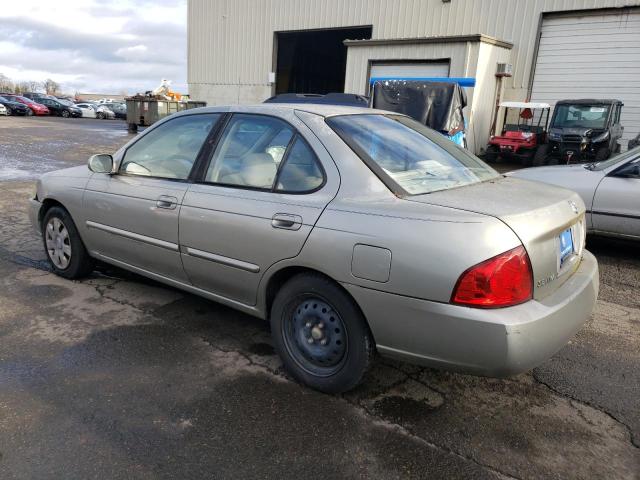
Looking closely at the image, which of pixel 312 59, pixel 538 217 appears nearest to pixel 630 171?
pixel 538 217

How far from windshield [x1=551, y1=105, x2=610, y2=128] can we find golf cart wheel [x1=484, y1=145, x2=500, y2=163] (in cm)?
165

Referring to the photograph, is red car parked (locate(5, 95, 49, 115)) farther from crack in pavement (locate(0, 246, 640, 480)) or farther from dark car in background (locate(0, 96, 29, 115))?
crack in pavement (locate(0, 246, 640, 480))

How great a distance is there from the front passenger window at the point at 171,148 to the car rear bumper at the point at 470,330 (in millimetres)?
1664

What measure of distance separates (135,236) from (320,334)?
1.74 metres

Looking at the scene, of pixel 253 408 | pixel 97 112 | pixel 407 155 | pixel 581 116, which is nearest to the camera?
pixel 253 408

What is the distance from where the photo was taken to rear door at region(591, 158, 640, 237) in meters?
5.43

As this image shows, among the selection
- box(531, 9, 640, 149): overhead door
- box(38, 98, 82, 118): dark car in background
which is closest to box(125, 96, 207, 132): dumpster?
box(531, 9, 640, 149): overhead door

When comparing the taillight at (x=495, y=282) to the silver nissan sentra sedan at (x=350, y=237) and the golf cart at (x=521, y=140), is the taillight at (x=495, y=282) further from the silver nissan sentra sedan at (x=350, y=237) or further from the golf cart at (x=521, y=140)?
the golf cart at (x=521, y=140)

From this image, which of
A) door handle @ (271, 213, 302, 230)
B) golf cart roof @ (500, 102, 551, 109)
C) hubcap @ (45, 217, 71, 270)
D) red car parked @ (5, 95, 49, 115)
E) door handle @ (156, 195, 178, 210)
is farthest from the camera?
red car parked @ (5, 95, 49, 115)

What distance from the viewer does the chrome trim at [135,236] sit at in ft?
11.7

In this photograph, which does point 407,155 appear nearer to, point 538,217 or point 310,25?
point 538,217

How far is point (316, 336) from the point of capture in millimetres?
2908

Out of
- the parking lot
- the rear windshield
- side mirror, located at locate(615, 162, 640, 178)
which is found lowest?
the parking lot

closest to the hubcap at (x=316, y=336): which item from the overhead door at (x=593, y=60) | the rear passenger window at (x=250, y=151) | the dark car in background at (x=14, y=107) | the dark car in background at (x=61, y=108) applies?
the rear passenger window at (x=250, y=151)
